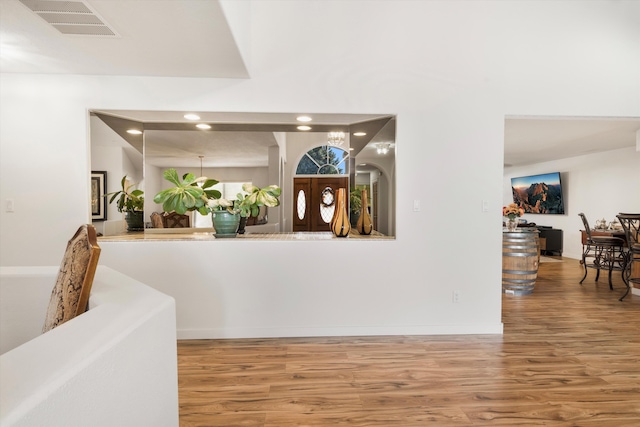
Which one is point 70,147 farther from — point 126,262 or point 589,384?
point 589,384

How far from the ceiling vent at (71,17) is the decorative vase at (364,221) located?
2.37 metres

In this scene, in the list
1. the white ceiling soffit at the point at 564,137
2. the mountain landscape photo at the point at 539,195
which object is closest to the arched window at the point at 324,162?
the white ceiling soffit at the point at 564,137

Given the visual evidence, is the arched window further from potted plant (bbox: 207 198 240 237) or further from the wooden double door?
potted plant (bbox: 207 198 240 237)

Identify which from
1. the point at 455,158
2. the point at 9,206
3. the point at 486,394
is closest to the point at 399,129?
the point at 455,158

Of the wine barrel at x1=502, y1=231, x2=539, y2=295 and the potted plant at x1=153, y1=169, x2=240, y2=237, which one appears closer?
the potted plant at x1=153, y1=169, x2=240, y2=237

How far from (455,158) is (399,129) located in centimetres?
55

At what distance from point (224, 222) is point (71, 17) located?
177 centimetres

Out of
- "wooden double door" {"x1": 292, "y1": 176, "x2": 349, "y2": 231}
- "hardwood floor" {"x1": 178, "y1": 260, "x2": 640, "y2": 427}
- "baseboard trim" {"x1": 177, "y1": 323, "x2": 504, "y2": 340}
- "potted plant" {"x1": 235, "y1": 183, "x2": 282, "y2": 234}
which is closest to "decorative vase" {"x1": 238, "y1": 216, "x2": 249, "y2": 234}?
"potted plant" {"x1": 235, "y1": 183, "x2": 282, "y2": 234}

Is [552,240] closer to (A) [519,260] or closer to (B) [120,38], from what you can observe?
(A) [519,260]

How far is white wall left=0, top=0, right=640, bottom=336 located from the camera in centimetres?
311

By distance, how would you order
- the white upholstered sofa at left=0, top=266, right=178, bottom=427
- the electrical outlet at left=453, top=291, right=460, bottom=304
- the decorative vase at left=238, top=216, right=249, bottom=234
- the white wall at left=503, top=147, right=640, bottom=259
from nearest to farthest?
1. the white upholstered sofa at left=0, top=266, right=178, bottom=427
2. the electrical outlet at left=453, top=291, right=460, bottom=304
3. the decorative vase at left=238, top=216, right=249, bottom=234
4. the white wall at left=503, top=147, right=640, bottom=259

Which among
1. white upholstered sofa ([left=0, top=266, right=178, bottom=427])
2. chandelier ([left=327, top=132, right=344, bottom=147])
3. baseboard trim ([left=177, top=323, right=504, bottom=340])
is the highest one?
chandelier ([left=327, top=132, right=344, bottom=147])

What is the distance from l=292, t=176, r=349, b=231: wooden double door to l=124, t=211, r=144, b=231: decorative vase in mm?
1462

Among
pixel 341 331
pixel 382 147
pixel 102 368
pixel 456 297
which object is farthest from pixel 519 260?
pixel 102 368
